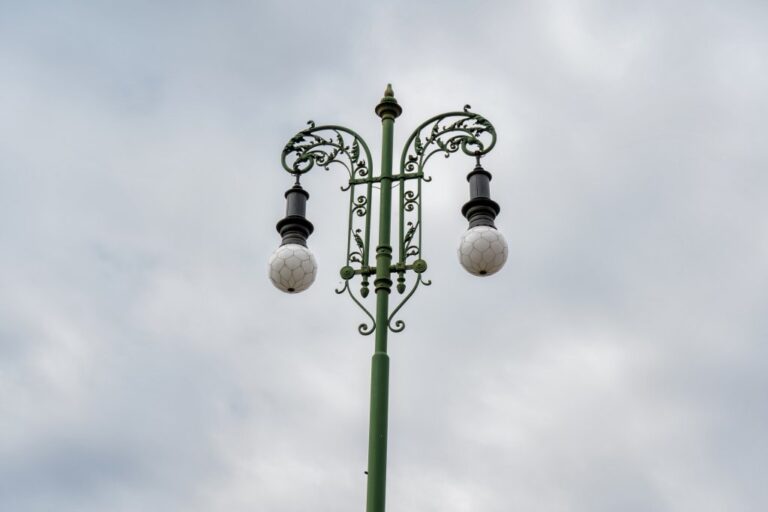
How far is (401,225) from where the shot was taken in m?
8.31

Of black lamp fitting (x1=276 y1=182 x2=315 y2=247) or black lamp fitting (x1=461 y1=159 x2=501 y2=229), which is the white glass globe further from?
black lamp fitting (x1=276 y1=182 x2=315 y2=247)

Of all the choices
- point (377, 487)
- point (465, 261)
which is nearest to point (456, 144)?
point (465, 261)

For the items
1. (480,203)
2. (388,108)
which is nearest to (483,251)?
(480,203)

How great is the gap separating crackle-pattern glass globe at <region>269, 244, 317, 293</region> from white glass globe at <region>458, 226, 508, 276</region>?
1.42 metres

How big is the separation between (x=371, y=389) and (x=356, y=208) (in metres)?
1.89

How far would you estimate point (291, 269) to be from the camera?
27.0ft

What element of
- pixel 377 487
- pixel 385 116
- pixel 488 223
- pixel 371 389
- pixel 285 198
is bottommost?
pixel 377 487

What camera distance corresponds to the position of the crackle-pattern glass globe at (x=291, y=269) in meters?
8.23

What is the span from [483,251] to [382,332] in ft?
3.83

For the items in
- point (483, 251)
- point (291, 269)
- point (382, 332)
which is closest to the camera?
point (382, 332)

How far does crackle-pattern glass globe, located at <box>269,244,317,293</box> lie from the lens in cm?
823

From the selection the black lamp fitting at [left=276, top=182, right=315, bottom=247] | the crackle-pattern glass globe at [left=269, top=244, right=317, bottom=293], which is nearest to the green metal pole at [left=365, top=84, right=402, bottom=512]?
the crackle-pattern glass globe at [left=269, top=244, right=317, bottom=293]

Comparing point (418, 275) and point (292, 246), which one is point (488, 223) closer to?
point (418, 275)

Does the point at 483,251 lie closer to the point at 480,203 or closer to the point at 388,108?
the point at 480,203
